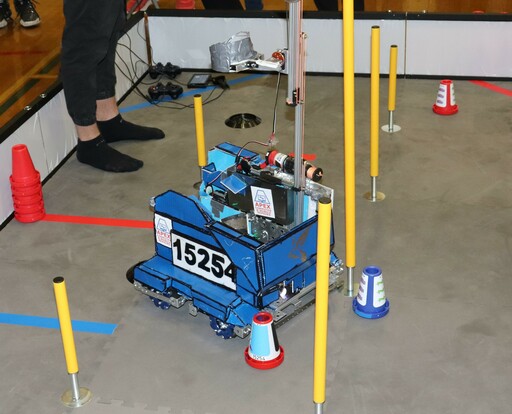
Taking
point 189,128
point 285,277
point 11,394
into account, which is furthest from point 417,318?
point 189,128

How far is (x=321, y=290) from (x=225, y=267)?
44.8 inches

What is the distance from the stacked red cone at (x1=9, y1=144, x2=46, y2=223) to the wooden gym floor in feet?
1.36

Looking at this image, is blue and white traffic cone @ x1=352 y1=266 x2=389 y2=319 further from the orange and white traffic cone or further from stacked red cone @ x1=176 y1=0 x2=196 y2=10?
stacked red cone @ x1=176 y1=0 x2=196 y2=10

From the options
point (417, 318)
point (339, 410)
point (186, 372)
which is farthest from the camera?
point (417, 318)

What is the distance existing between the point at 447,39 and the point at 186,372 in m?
4.69

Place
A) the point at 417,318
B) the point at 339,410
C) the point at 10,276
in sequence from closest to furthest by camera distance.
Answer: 1. the point at 339,410
2. the point at 417,318
3. the point at 10,276

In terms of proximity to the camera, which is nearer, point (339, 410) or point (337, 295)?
point (339, 410)

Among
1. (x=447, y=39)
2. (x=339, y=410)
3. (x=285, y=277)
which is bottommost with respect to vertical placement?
(x=339, y=410)

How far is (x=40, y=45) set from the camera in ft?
27.3

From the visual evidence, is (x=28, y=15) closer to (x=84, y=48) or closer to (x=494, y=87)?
(x=84, y=48)

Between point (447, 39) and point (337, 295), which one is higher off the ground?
point (447, 39)

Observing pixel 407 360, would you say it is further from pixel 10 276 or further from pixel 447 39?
pixel 447 39

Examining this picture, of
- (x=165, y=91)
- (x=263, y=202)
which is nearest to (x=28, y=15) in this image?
(x=165, y=91)

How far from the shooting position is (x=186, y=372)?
185 inches
